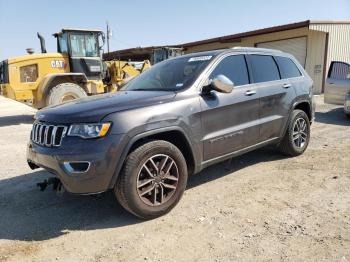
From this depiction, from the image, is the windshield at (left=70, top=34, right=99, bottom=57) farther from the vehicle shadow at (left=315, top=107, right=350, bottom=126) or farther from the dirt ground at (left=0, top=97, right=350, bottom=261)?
the vehicle shadow at (left=315, top=107, right=350, bottom=126)

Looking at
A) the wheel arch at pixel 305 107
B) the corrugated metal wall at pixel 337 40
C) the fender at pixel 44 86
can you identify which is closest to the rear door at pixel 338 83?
the wheel arch at pixel 305 107

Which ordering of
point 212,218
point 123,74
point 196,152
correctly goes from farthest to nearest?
point 123,74, point 196,152, point 212,218

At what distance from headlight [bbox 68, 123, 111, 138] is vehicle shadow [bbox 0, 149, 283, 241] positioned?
40.0 inches

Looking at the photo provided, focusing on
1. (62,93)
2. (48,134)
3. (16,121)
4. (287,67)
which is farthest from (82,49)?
(48,134)

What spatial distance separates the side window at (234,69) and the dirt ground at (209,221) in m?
1.39

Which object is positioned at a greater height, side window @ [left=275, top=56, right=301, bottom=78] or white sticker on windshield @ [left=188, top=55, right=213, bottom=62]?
white sticker on windshield @ [left=188, top=55, right=213, bottom=62]

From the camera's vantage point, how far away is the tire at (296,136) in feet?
18.2

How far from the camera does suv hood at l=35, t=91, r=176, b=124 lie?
3.38 m

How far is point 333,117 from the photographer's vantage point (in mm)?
10406

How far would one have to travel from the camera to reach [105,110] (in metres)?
3.43

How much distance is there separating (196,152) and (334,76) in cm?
802

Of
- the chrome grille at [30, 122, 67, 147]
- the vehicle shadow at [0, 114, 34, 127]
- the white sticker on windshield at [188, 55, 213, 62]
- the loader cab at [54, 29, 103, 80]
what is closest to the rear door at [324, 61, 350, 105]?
the white sticker on windshield at [188, 55, 213, 62]

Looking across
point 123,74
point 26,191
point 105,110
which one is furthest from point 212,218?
point 123,74

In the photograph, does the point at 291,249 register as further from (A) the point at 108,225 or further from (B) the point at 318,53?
(B) the point at 318,53
